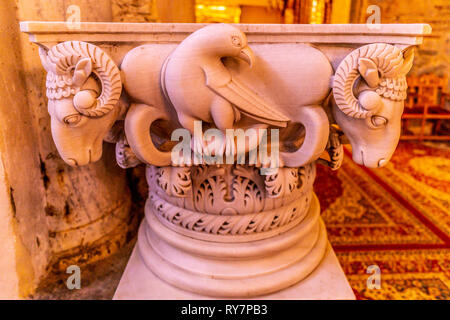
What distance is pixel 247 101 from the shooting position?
87cm

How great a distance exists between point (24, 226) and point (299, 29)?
1.12m

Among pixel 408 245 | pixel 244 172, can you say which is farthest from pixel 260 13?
pixel 244 172

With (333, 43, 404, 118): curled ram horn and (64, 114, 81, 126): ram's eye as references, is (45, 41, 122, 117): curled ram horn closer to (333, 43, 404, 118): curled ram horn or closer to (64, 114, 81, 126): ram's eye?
(64, 114, 81, 126): ram's eye

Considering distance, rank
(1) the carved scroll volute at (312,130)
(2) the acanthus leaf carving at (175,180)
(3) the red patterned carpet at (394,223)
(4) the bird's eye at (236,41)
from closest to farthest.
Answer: (4) the bird's eye at (236,41) < (1) the carved scroll volute at (312,130) < (2) the acanthus leaf carving at (175,180) < (3) the red patterned carpet at (394,223)

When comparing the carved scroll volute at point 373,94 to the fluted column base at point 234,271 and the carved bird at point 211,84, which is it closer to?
the carved bird at point 211,84

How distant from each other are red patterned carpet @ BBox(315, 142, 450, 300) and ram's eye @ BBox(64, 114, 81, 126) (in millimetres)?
1177

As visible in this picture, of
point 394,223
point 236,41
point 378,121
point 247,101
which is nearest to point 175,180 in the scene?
point 247,101

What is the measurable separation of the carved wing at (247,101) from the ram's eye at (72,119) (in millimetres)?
326

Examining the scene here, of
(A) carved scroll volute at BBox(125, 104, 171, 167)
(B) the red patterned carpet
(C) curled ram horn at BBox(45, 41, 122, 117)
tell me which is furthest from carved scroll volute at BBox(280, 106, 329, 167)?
(B) the red patterned carpet

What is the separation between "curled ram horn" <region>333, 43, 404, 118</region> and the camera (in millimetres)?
790

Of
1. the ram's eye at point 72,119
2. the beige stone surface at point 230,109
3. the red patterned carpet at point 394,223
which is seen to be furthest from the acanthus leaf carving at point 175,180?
the red patterned carpet at point 394,223

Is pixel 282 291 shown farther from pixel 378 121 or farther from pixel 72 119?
pixel 72 119

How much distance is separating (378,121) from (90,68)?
0.70 metres

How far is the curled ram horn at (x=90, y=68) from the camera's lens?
31.3 inches
